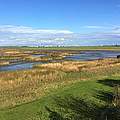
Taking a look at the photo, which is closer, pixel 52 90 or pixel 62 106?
pixel 62 106

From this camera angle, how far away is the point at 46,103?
21.0 m

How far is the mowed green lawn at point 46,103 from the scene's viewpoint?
60.1 ft

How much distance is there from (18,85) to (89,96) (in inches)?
434

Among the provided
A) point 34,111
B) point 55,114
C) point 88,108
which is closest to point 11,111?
point 34,111

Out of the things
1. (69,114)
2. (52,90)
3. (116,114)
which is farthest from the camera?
(52,90)

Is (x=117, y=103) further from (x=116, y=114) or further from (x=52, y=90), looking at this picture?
(x=52, y=90)

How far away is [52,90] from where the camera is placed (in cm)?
2644

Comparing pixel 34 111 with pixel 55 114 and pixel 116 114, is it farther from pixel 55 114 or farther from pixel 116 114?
pixel 116 114

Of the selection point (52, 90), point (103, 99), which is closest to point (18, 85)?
point (52, 90)

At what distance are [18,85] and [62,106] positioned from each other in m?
12.5

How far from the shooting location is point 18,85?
3191 centimetres

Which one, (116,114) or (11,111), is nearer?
(116,114)

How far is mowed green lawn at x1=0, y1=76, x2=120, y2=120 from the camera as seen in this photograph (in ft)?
60.1

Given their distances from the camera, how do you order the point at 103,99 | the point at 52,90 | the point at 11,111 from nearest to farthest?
the point at 11,111, the point at 103,99, the point at 52,90
